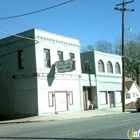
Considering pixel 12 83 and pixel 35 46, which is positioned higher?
pixel 35 46

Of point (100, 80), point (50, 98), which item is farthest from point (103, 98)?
point (50, 98)

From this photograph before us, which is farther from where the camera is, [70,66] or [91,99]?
[91,99]

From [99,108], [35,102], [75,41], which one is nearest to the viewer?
[35,102]

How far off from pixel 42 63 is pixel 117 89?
14.5 meters

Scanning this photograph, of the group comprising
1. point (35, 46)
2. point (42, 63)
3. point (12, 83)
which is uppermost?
point (35, 46)

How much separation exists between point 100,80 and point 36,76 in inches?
426

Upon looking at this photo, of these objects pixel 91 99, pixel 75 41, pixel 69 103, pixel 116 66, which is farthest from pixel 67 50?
pixel 116 66

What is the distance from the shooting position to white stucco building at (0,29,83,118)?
2417 cm

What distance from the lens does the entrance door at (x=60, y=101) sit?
25.6m

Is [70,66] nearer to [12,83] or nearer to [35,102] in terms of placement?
[35,102]

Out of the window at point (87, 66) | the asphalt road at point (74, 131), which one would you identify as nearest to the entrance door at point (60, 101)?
the window at point (87, 66)

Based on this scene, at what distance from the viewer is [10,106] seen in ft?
86.8

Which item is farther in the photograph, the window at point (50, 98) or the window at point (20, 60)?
the window at point (20, 60)

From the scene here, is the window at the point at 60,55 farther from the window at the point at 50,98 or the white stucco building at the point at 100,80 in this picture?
the white stucco building at the point at 100,80
